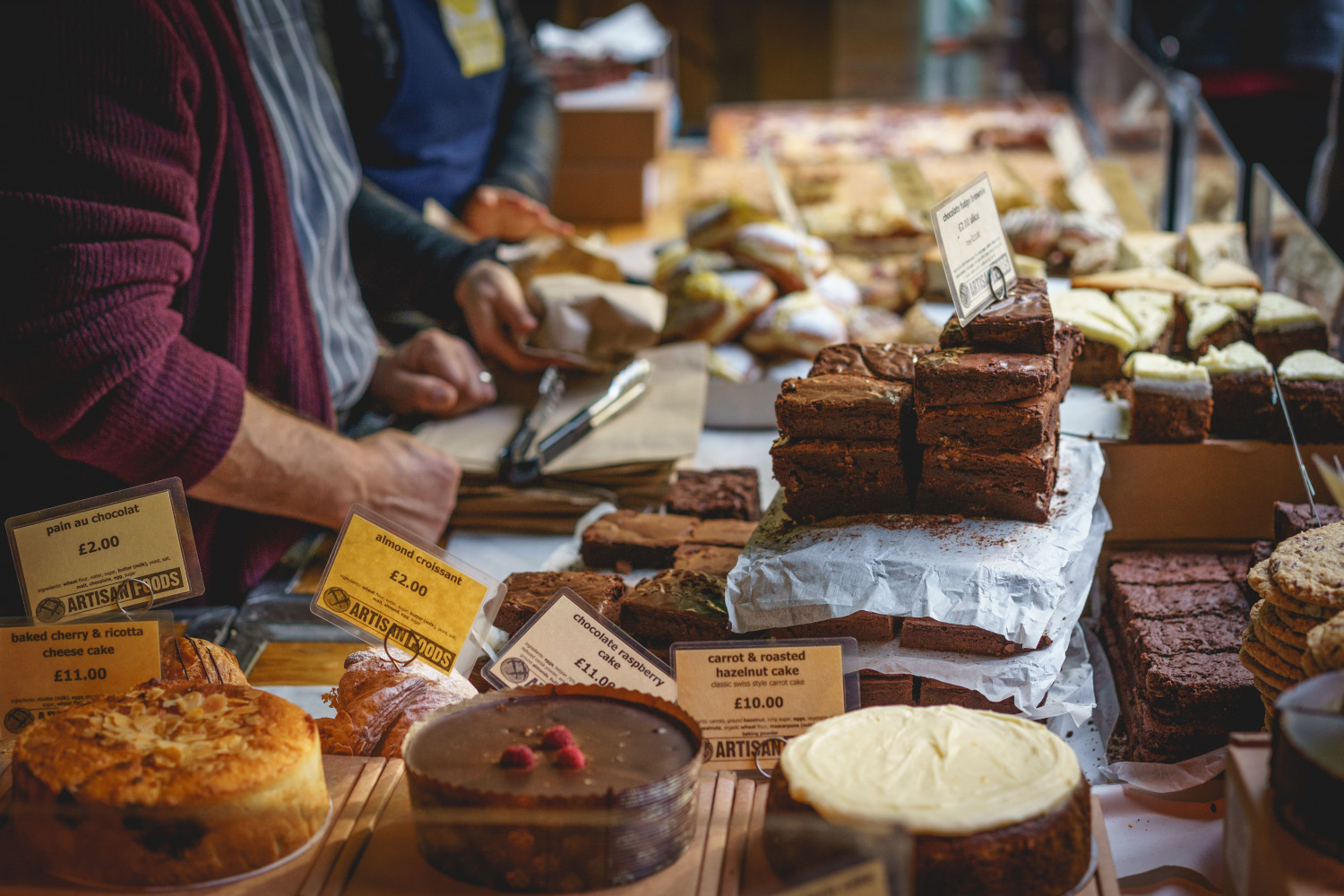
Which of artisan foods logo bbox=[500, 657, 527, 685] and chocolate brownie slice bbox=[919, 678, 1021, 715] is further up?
artisan foods logo bbox=[500, 657, 527, 685]

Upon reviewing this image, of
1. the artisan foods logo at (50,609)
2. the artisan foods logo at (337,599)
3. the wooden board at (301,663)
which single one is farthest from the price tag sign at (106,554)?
the wooden board at (301,663)

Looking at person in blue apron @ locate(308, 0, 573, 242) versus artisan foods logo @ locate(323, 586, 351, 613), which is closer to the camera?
artisan foods logo @ locate(323, 586, 351, 613)

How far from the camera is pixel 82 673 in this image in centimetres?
120

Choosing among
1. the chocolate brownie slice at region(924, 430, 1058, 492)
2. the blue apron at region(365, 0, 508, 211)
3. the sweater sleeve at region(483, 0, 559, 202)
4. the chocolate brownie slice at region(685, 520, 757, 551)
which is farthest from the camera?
the sweater sleeve at region(483, 0, 559, 202)

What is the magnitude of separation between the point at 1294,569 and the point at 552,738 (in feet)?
2.61

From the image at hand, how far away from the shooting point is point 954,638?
1366 millimetres

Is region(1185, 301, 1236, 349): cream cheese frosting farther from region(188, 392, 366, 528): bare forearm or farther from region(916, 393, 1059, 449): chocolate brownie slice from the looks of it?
region(188, 392, 366, 528): bare forearm

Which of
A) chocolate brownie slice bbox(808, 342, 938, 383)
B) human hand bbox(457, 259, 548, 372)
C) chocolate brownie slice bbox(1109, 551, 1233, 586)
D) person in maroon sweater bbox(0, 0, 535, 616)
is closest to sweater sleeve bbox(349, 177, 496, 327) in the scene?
human hand bbox(457, 259, 548, 372)

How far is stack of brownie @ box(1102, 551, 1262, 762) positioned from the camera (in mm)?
1388

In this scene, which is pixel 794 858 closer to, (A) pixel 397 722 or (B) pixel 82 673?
(A) pixel 397 722

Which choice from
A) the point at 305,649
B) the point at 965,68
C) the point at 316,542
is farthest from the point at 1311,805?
the point at 965,68

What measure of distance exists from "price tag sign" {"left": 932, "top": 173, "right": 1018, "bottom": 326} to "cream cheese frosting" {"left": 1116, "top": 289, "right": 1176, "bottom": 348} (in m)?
0.53

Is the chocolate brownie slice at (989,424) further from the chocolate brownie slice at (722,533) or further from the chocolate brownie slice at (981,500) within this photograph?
the chocolate brownie slice at (722,533)

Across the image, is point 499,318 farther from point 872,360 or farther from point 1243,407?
point 1243,407
